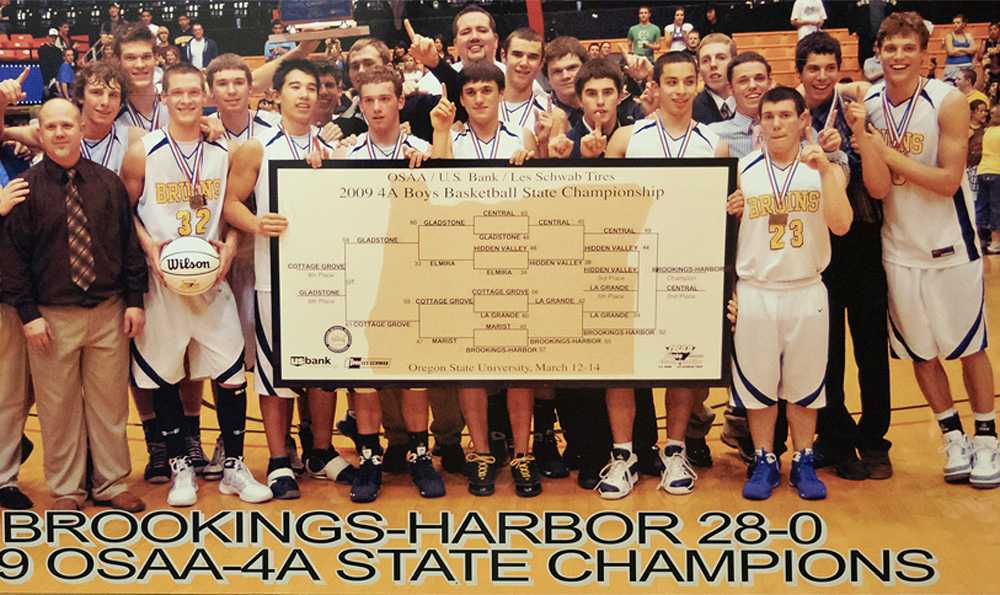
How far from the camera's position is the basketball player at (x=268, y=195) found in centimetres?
450

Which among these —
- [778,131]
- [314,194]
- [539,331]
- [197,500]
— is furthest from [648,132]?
[197,500]

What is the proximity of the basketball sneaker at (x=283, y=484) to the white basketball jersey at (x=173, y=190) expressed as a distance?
1.14 metres

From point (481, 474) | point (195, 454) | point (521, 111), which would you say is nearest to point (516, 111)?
point (521, 111)

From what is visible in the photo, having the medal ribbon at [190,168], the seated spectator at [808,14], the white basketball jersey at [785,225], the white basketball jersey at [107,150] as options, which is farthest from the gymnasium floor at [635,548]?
the seated spectator at [808,14]

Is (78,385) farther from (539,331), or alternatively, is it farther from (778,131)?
(778,131)

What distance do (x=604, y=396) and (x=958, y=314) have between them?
66.0 inches

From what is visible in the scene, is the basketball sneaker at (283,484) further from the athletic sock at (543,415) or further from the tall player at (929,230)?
the tall player at (929,230)

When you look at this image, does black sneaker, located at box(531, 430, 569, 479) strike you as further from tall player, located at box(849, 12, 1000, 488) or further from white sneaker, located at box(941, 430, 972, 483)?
white sneaker, located at box(941, 430, 972, 483)

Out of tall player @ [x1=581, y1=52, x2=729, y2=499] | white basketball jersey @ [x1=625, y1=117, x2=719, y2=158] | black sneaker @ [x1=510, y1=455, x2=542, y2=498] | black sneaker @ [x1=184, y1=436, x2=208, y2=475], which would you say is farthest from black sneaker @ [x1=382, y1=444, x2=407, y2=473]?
white basketball jersey @ [x1=625, y1=117, x2=719, y2=158]

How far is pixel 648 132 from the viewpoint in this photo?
181 inches

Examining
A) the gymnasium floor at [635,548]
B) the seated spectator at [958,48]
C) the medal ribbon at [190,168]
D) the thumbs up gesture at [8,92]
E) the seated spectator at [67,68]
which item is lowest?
the gymnasium floor at [635,548]

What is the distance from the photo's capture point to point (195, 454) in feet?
16.5

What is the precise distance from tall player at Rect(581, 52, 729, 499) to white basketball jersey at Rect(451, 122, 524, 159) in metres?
0.32

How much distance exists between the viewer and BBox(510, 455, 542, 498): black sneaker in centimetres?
468
